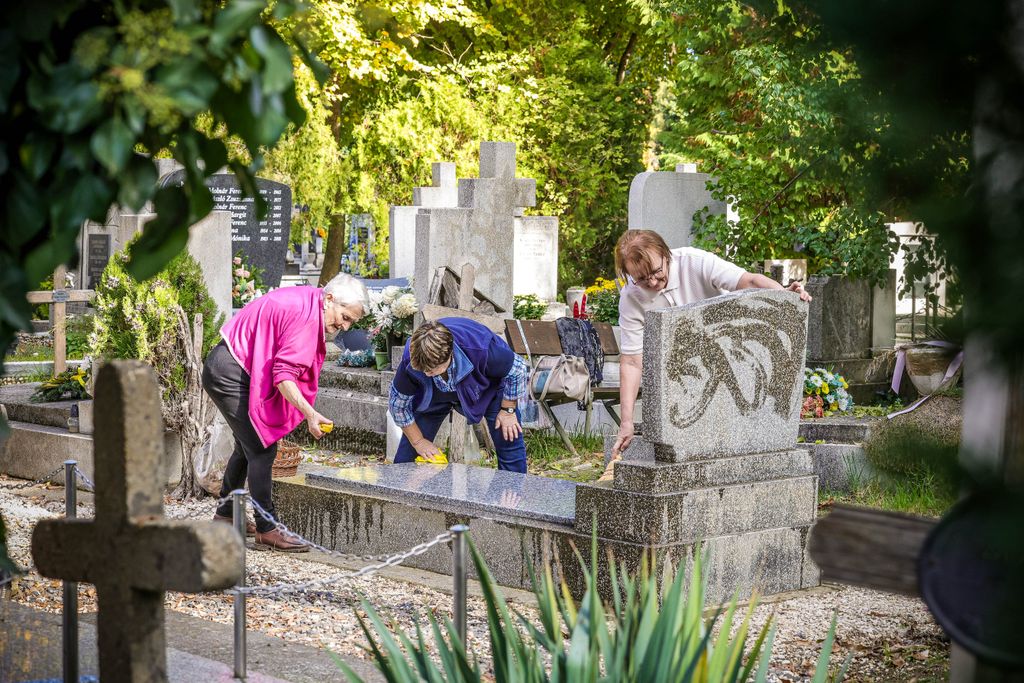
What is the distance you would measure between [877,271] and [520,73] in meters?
15.3

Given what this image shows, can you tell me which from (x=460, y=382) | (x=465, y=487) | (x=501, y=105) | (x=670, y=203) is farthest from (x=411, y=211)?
(x=465, y=487)

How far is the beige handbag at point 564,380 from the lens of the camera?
9.37 metres

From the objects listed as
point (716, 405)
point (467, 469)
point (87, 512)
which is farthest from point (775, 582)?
point (87, 512)

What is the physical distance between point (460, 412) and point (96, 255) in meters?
10.2

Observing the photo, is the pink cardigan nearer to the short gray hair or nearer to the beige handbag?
the short gray hair

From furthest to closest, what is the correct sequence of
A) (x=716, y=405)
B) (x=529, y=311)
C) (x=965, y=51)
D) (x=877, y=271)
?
(x=529, y=311), (x=877, y=271), (x=716, y=405), (x=965, y=51)

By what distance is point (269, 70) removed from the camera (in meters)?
1.83

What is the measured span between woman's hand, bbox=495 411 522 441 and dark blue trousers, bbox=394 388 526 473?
0.04 meters

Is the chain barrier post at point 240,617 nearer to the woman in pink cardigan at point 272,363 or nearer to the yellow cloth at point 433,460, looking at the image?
the woman in pink cardigan at point 272,363

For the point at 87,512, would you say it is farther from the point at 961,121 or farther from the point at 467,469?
the point at 961,121

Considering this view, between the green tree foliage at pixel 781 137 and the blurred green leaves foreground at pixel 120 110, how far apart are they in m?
0.70

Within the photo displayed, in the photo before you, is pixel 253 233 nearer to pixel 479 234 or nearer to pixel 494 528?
pixel 479 234

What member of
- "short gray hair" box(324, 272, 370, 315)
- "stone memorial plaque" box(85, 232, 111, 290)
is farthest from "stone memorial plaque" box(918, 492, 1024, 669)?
"stone memorial plaque" box(85, 232, 111, 290)

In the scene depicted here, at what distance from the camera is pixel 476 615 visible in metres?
5.95
